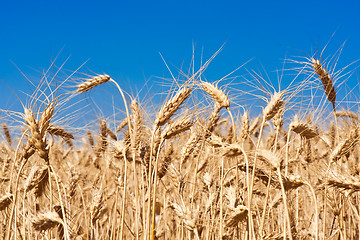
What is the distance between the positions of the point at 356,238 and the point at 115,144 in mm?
2346

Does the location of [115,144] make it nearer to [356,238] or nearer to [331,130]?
[356,238]

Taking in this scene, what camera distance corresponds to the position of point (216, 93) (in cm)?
254

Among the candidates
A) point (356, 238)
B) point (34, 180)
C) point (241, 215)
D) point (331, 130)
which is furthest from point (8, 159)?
point (331, 130)

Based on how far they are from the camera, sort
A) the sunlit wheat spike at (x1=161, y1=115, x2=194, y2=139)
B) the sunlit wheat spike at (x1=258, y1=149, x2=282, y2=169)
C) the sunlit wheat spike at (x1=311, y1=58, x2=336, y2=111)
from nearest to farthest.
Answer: the sunlit wheat spike at (x1=258, y1=149, x2=282, y2=169) → the sunlit wheat spike at (x1=161, y1=115, x2=194, y2=139) → the sunlit wheat spike at (x1=311, y1=58, x2=336, y2=111)

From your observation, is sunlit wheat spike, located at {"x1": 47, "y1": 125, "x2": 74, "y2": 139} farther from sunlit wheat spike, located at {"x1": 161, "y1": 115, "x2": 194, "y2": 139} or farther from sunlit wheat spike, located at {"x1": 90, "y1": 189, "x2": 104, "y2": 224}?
sunlit wheat spike, located at {"x1": 161, "y1": 115, "x2": 194, "y2": 139}

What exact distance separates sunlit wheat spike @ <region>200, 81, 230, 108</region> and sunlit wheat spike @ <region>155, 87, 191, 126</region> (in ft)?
1.28

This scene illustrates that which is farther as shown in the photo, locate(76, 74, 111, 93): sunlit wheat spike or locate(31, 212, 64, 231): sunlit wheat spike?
locate(76, 74, 111, 93): sunlit wheat spike

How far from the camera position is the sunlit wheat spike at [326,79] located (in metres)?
2.80

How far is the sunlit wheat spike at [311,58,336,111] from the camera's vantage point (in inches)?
110

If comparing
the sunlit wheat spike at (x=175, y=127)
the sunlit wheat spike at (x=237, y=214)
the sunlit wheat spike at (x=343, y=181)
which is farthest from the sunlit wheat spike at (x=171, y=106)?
the sunlit wheat spike at (x=343, y=181)

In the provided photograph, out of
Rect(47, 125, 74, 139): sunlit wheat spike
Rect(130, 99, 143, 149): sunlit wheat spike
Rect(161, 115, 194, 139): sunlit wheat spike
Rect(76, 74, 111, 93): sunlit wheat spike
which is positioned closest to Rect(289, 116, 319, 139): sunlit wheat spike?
Rect(161, 115, 194, 139): sunlit wheat spike

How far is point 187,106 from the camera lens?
7.89ft

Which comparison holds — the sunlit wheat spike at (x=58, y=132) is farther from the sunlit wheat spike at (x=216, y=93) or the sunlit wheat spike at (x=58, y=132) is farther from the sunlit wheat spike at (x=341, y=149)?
the sunlit wheat spike at (x=341, y=149)

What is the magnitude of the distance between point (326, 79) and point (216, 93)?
957 mm
